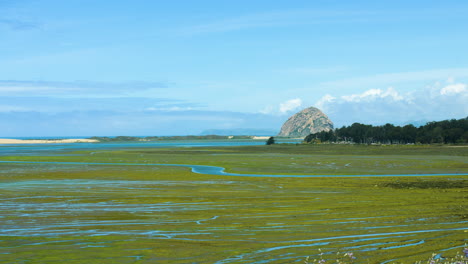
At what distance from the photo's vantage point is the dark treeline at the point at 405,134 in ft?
468

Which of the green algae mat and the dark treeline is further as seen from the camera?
the dark treeline

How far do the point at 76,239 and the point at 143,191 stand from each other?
1726 centimetres

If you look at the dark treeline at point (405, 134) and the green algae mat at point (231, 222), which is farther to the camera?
the dark treeline at point (405, 134)

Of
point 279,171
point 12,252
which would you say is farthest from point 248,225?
point 279,171

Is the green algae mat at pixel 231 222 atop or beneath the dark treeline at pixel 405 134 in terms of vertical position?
beneath

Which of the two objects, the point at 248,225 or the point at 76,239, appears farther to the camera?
the point at 248,225

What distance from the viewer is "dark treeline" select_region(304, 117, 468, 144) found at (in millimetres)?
142500

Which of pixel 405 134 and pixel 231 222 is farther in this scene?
pixel 405 134

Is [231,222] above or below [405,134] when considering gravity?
below

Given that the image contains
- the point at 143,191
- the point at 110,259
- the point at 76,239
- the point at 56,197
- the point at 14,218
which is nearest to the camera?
the point at 110,259

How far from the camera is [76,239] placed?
19125 millimetres

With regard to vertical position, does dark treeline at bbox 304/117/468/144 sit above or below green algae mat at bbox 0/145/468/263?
above

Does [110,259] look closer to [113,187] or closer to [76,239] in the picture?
[76,239]

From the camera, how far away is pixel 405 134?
157000mm
